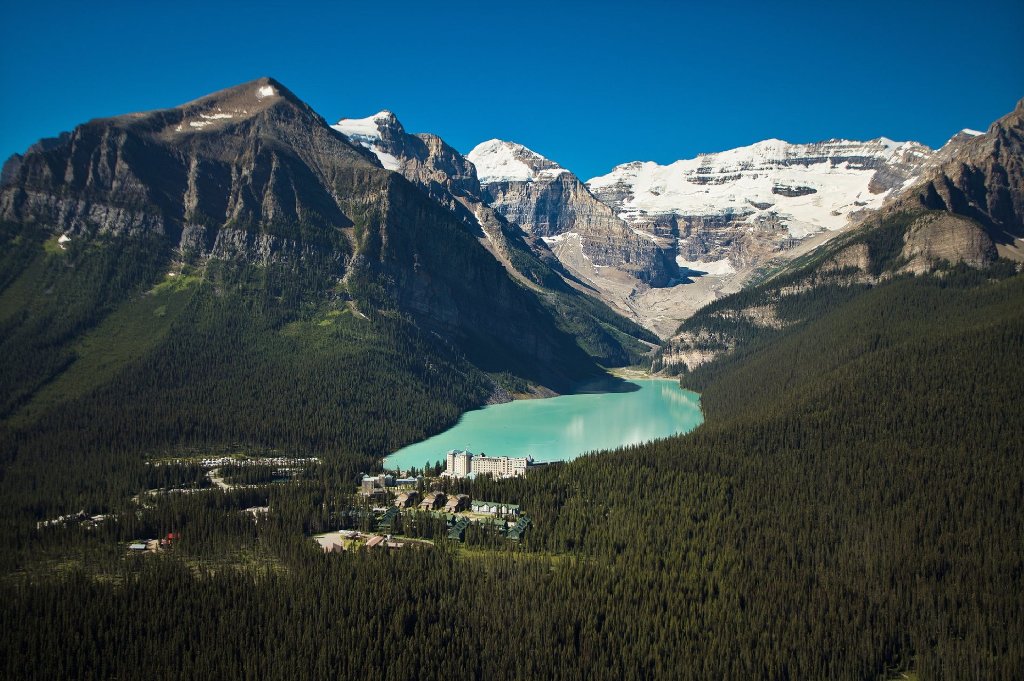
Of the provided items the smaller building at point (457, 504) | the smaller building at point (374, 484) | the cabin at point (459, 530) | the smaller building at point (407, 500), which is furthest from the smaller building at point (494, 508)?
the smaller building at point (374, 484)

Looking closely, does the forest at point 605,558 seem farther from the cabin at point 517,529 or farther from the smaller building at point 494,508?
the smaller building at point 494,508

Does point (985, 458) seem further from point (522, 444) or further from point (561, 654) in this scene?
point (522, 444)

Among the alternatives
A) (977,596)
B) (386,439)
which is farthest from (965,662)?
(386,439)

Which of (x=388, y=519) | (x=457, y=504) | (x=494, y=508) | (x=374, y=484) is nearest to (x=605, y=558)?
(x=494, y=508)

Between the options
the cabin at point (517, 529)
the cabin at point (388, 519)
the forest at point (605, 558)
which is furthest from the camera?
the cabin at point (388, 519)

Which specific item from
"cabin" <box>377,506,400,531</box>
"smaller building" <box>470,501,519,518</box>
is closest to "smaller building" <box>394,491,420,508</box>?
"cabin" <box>377,506,400,531</box>

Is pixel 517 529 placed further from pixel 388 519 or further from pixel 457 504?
pixel 388 519

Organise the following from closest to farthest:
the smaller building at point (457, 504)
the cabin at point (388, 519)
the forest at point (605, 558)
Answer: the forest at point (605, 558) < the cabin at point (388, 519) < the smaller building at point (457, 504)

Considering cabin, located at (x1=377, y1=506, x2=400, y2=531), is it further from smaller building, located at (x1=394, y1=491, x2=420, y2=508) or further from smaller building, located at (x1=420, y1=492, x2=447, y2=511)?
Result: smaller building, located at (x1=394, y1=491, x2=420, y2=508)
